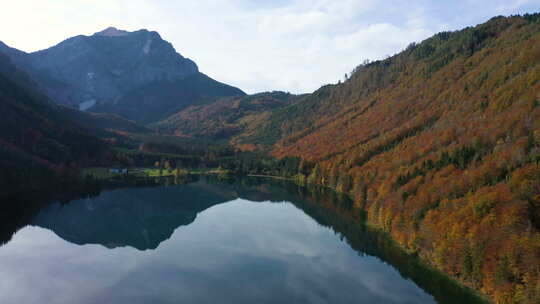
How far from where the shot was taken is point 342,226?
11994 cm

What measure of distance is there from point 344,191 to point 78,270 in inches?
4774

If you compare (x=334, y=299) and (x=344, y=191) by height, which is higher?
(x=344, y=191)

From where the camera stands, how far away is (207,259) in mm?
85938

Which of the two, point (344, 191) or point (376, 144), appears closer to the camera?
point (344, 191)

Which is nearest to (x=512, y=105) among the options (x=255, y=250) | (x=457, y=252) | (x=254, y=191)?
(x=457, y=252)

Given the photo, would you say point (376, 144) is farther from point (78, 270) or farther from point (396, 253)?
point (78, 270)

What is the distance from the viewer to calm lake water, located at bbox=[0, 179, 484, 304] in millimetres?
65375

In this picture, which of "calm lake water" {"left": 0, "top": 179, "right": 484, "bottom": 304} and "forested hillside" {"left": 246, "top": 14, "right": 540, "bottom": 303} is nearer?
"forested hillside" {"left": 246, "top": 14, "right": 540, "bottom": 303}

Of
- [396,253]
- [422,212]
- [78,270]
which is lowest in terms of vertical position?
[78,270]

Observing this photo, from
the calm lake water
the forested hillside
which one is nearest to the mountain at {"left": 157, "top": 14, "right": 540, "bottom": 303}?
the forested hillside

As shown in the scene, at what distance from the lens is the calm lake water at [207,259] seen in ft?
214

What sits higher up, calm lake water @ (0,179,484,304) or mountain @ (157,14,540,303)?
mountain @ (157,14,540,303)

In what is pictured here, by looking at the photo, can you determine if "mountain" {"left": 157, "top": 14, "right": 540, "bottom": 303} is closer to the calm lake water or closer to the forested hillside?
the forested hillside

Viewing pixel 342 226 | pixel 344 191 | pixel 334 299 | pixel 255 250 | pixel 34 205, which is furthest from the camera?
pixel 344 191
